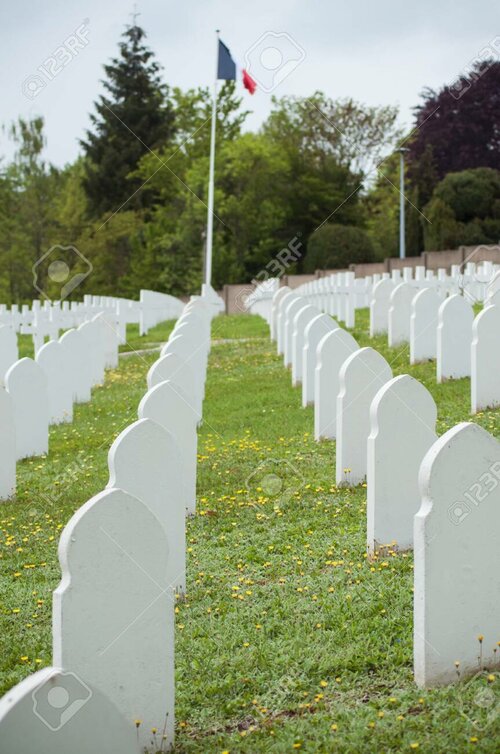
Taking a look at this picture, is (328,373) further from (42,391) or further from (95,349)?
(95,349)

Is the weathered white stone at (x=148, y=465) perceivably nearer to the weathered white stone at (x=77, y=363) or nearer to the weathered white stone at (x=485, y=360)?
the weathered white stone at (x=485, y=360)

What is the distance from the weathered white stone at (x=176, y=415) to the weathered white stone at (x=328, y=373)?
2.26m

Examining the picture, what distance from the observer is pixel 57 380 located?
1085 cm

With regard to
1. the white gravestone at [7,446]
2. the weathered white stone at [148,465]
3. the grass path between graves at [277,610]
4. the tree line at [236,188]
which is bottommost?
the grass path between graves at [277,610]

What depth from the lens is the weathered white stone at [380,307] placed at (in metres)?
14.2

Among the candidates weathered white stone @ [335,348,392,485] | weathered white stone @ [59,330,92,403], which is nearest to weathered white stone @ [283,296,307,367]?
weathered white stone @ [59,330,92,403]

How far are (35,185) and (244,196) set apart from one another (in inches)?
414

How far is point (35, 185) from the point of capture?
4472 cm

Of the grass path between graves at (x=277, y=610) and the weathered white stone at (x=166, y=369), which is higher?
the weathered white stone at (x=166, y=369)

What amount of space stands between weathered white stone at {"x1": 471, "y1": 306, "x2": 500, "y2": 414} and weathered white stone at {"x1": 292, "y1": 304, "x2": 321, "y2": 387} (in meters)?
3.75

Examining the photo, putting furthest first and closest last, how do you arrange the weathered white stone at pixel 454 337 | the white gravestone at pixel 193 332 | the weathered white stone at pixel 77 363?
1. the weathered white stone at pixel 77 363
2. the white gravestone at pixel 193 332
3. the weathered white stone at pixel 454 337

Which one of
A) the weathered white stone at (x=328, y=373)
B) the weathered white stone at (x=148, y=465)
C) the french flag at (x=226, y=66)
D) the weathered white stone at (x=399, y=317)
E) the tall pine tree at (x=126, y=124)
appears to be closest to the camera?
the weathered white stone at (x=148, y=465)

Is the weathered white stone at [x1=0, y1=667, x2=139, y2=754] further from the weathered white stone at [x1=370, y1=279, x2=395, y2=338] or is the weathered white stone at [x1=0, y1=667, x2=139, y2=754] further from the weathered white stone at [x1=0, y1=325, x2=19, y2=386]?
the weathered white stone at [x1=370, y1=279, x2=395, y2=338]

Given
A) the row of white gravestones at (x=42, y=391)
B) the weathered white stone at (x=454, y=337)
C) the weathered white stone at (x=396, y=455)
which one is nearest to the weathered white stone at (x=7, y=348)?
the row of white gravestones at (x=42, y=391)
